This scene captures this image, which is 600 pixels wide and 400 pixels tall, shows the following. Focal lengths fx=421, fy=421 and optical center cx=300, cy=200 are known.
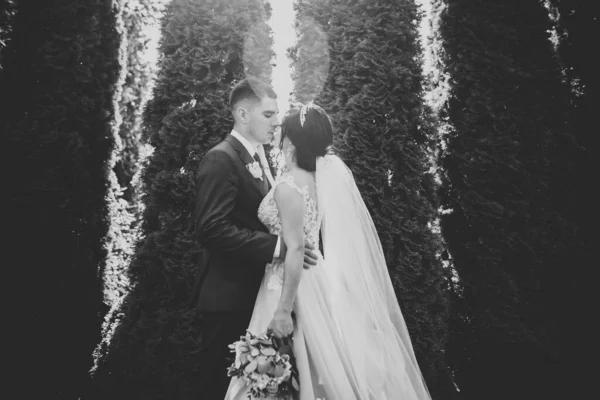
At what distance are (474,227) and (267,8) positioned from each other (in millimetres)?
3706

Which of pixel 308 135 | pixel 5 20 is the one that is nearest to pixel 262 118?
pixel 308 135

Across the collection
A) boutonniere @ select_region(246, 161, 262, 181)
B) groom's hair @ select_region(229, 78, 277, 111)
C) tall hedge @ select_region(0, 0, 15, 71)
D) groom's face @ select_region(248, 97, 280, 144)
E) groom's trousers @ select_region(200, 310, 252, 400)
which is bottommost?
groom's trousers @ select_region(200, 310, 252, 400)

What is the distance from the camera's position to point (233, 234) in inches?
108

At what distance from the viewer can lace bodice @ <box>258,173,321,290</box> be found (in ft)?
9.32

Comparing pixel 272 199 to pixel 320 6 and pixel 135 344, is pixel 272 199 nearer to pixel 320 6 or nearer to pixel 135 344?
pixel 135 344

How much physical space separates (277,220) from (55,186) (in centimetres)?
305

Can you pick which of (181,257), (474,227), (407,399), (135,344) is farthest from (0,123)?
(474,227)

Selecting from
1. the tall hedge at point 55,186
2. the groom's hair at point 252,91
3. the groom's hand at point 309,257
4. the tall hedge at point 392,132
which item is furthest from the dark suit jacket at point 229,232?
the tall hedge at point 55,186

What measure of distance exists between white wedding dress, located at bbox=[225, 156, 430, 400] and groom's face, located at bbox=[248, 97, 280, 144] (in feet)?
1.84

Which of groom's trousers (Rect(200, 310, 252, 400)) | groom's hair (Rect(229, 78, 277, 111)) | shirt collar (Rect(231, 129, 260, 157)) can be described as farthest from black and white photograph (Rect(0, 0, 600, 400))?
groom's trousers (Rect(200, 310, 252, 400))

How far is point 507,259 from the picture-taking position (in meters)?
5.22

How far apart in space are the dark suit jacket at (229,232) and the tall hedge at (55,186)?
7.90ft

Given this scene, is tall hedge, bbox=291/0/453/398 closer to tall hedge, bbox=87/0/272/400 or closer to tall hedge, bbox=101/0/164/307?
tall hedge, bbox=87/0/272/400

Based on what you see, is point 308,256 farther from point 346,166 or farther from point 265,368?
point 346,166
